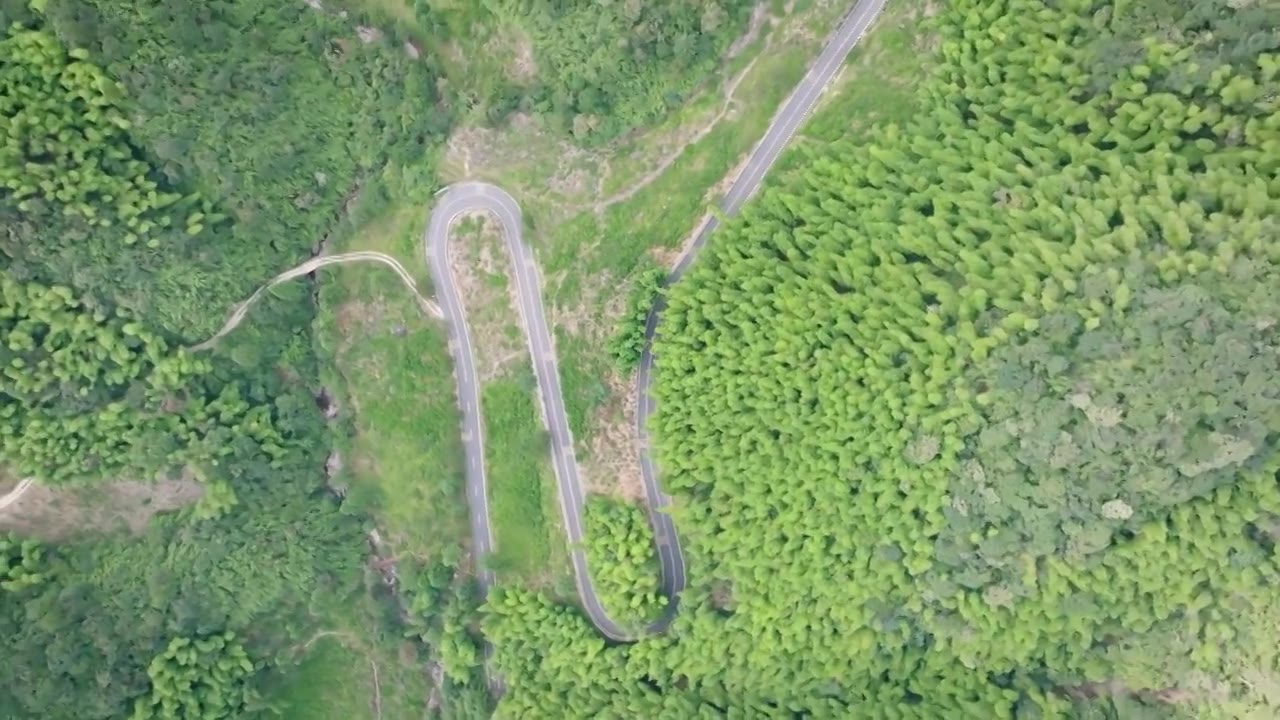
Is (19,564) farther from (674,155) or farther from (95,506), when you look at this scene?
(674,155)

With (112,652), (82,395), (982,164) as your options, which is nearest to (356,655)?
(112,652)

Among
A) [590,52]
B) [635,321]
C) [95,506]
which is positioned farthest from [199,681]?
[590,52]

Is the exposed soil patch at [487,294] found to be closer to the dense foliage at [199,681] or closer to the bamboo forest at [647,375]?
the bamboo forest at [647,375]

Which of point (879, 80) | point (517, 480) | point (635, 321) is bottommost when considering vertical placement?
point (517, 480)

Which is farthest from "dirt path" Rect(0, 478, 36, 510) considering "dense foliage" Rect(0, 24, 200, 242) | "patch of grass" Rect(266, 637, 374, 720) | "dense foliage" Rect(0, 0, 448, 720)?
"patch of grass" Rect(266, 637, 374, 720)

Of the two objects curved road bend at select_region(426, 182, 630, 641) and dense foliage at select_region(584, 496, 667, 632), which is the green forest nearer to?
curved road bend at select_region(426, 182, 630, 641)

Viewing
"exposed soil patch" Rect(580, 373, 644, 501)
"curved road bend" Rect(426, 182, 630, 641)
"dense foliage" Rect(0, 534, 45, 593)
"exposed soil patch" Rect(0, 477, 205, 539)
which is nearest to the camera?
"exposed soil patch" Rect(580, 373, 644, 501)

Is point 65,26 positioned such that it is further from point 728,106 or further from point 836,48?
point 836,48
